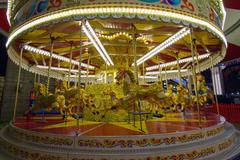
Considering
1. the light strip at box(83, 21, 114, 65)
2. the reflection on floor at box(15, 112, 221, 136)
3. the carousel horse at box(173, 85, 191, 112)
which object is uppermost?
the light strip at box(83, 21, 114, 65)

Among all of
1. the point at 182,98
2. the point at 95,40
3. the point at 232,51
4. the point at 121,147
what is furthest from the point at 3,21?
the point at 232,51

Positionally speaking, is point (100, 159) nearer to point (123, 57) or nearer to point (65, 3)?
point (65, 3)

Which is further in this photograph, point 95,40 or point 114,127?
point 95,40

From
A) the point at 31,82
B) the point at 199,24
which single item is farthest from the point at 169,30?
the point at 31,82

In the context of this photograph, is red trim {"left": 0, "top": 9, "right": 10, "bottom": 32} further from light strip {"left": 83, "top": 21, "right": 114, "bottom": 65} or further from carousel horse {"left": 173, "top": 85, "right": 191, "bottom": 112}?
carousel horse {"left": 173, "top": 85, "right": 191, "bottom": 112}

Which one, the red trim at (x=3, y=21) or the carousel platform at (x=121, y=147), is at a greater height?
the red trim at (x=3, y=21)

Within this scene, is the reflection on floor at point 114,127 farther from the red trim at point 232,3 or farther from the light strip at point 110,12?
the red trim at point 232,3

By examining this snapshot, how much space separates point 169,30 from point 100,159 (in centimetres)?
492

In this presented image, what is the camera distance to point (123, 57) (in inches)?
308

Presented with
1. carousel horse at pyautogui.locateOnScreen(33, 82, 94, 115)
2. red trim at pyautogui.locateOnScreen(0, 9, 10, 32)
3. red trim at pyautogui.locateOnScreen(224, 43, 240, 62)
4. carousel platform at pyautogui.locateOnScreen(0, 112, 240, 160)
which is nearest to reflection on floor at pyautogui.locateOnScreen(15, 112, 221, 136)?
carousel platform at pyautogui.locateOnScreen(0, 112, 240, 160)

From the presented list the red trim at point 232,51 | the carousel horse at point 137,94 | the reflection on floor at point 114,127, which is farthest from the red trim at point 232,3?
the carousel horse at point 137,94

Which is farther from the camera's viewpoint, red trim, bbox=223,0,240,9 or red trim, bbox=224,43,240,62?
red trim, bbox=224,43,240,62

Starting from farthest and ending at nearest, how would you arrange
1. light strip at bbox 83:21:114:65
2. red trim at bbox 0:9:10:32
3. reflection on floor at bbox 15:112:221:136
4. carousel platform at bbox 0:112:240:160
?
red trim at bbox 0:9:10:32 → light strip at bbox 83:21:114:65 → reflection on floor at bbox 15:112:221:136 → carousel platform at bbox 0:112:240:160

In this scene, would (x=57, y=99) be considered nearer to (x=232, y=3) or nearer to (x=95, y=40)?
(x=95, y=40)
